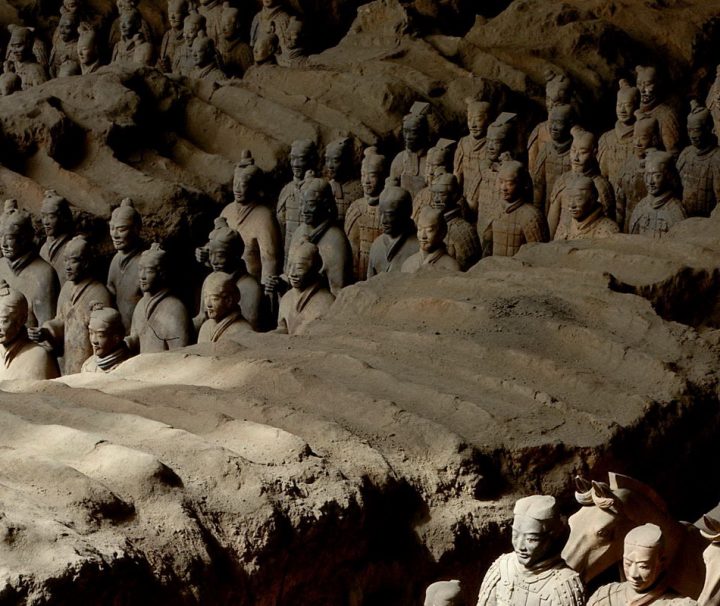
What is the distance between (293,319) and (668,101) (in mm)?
4544

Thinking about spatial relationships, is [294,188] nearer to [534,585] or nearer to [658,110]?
[658,110]

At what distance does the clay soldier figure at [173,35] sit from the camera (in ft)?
45.2

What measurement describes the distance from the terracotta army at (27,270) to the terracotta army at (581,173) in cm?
→ 289

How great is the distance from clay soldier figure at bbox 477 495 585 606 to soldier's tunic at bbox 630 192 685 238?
15.1 feet

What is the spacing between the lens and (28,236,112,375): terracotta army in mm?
8930

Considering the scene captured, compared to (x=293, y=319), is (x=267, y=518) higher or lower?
higher

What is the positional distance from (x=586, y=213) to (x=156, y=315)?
2317 mm

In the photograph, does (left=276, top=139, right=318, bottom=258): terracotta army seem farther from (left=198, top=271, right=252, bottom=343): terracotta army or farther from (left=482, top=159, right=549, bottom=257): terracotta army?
(left=198, top=271, right=252, bottom=343): terracotta army

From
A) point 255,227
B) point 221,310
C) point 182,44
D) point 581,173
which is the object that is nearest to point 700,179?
point 581,173

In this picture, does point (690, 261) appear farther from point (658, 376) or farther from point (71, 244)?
point (71, 244)

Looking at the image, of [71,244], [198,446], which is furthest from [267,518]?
[71,244]

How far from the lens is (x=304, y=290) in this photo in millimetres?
8539

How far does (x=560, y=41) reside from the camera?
42.4 ft

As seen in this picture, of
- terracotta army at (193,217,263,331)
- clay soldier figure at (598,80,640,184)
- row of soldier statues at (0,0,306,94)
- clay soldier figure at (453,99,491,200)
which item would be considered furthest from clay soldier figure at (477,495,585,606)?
row of soldier statues at (0,0,306,94)
